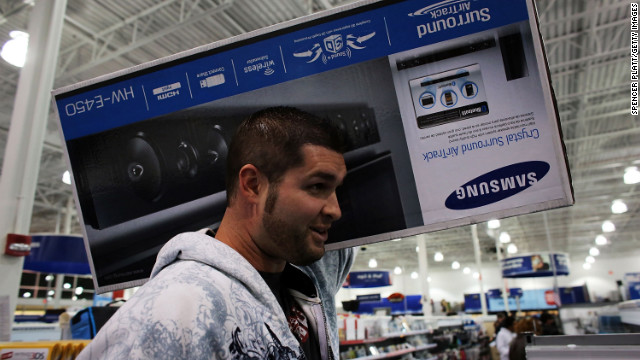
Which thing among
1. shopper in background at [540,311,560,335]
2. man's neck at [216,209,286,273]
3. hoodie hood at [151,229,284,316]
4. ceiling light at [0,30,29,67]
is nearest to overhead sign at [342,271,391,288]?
shopper in background at [540,311,560,335]

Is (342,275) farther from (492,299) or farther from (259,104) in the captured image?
(492,299)

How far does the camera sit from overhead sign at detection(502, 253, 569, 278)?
15.3m

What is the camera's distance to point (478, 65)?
127 cm

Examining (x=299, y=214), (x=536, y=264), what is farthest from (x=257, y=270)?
(x=536, y=264)

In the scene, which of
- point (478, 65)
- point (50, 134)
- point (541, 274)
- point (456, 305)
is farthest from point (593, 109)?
point (456, 305)

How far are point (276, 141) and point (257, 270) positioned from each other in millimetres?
331

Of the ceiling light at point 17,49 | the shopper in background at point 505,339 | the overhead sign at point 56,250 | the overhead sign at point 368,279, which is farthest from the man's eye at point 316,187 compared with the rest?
the overhead sign at point 368,279

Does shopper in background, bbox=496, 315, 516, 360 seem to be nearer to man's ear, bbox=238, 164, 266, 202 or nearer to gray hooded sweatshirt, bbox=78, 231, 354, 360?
man's ear, bbox=238, 164, 266, 202

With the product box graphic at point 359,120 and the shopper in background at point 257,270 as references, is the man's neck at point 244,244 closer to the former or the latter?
the shopper in background at point 257,270

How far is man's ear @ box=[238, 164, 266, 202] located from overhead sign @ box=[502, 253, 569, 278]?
16.1 m

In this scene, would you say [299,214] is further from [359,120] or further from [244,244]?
[359,120]

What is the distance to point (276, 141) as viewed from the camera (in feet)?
3.80

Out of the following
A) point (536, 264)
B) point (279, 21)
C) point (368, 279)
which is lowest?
point (536, 264)

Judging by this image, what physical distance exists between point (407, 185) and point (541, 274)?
682 inches
